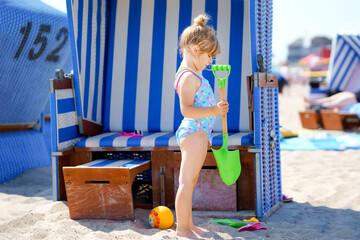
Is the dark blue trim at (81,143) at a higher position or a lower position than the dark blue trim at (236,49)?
lower

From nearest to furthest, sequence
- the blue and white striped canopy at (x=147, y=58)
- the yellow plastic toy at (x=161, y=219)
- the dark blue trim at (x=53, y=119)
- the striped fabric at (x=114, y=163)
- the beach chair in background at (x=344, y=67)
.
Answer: the yellow plastic toy at (x=161, y=219)
the striped fabric at (x=114, y=163)
the dark blue trim at (x=53, y=119)
the blue and white striped canopy at (x=147, y=58)
the beach chair in background at (x=344, y=67)

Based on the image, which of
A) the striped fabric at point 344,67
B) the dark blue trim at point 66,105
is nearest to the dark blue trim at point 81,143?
the dark blue trim at point 66,105

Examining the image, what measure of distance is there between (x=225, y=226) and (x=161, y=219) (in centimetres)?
47

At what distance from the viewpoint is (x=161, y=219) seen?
2.87m

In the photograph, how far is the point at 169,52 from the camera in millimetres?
4117

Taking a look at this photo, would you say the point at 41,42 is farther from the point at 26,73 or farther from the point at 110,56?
the point at 110,56

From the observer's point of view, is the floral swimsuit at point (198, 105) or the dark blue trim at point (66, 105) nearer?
the floral swimsuit at point (198, 105)

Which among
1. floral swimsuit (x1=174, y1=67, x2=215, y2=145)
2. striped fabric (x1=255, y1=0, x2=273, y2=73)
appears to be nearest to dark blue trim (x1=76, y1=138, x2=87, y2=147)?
floral swimsuit (x1=174, y1=67, x2=215, y2=145)

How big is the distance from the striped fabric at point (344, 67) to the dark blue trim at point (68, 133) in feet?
24.3

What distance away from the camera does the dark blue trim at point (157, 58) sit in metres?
4.11

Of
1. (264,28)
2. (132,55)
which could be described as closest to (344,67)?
(132,55)

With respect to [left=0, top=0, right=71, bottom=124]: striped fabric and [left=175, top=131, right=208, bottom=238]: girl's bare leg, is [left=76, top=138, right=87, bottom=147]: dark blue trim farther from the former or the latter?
[left=0, top=0, right=71, bottom=124]: striped fabric

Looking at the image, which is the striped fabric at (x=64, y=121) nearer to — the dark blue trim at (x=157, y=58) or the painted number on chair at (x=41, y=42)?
the dark blue trim at (x=157, y=58)

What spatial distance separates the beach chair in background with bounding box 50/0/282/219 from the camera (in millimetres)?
3100
